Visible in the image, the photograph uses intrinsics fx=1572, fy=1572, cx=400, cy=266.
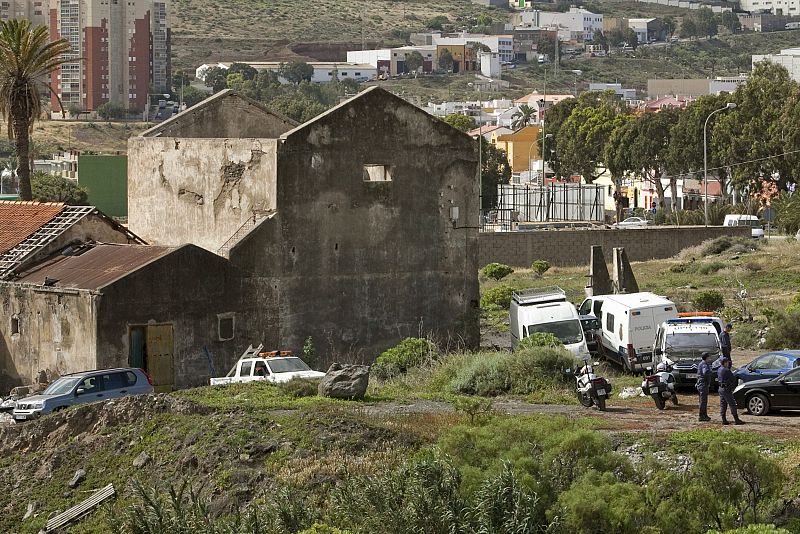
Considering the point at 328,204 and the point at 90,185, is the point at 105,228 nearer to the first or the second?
the point at 328,204

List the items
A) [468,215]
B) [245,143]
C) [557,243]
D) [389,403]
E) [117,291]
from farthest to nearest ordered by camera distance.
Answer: [557,243] → [468,215] → [245,143] → [117,291] → [389,403]

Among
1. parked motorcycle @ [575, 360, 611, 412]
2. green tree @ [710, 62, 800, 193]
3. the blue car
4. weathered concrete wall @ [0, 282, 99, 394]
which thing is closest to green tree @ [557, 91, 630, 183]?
green tree @ [710, 62, 800, 193]

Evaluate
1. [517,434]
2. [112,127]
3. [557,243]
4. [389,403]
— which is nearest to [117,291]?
[389,403]

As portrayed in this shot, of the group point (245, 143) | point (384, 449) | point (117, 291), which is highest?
point (245, 143)

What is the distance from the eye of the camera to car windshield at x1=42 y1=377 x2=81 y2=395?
3041cm

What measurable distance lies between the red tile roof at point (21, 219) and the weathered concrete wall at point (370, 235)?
7.00 metres

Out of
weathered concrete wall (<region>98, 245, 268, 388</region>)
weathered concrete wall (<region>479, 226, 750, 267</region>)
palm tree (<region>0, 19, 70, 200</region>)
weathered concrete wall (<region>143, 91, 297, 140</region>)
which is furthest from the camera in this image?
weathered concrete wall (<region>479, 226, 750, 267</region>)

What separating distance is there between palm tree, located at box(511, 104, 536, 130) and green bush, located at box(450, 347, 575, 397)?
125499 millimetres

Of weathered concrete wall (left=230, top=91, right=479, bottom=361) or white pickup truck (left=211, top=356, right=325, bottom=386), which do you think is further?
weathered concrete wall (left=230, top=91, right=479, bottom=361)

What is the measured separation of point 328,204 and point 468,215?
4332 millimetres

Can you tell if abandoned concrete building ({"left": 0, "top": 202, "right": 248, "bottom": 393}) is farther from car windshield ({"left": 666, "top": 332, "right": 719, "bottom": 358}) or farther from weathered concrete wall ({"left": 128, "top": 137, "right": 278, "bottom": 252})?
car windshield ({"left": 666, "top": 332, "right": 719, "bottom": 358})

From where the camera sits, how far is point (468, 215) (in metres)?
40.5

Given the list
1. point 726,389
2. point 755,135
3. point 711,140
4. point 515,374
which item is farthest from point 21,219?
point 711,140

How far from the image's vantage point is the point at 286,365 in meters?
32.4
